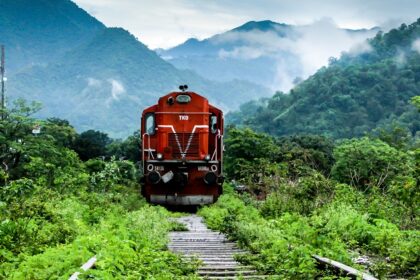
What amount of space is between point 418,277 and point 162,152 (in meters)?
15.3

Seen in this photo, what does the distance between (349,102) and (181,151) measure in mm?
111419

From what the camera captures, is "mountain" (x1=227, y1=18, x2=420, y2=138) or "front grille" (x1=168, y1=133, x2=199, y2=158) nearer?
"front grille" (x1=168, y1=133, x2=199, y2=158)

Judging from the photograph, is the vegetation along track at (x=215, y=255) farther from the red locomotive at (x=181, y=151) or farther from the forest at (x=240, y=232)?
the red locomotive at (x=181, y=151)

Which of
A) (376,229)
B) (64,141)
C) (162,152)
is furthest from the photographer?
(64,141)

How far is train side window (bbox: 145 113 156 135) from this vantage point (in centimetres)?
2245

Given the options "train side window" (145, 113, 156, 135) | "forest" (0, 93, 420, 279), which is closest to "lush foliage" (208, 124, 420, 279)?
"forest" (0, 93, 420, 279)

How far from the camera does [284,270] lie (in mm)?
8180

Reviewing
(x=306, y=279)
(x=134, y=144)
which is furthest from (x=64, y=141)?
(x=306, y=279)

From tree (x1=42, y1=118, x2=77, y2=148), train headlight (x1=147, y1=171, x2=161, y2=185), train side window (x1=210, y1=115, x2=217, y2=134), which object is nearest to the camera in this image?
train headlight (x1=147, y1=171, x2=161, y2=185)

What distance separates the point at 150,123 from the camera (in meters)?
22.7

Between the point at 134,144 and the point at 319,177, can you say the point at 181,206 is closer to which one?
the point at 319,177

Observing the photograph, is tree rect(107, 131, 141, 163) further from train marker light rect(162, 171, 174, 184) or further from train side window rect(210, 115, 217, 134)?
train marker light rect(162, 171, 174, 184)

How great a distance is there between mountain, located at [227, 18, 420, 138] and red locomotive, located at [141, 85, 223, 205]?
9547 cm

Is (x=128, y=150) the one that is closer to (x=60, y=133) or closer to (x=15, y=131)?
(x=60, y=133)
